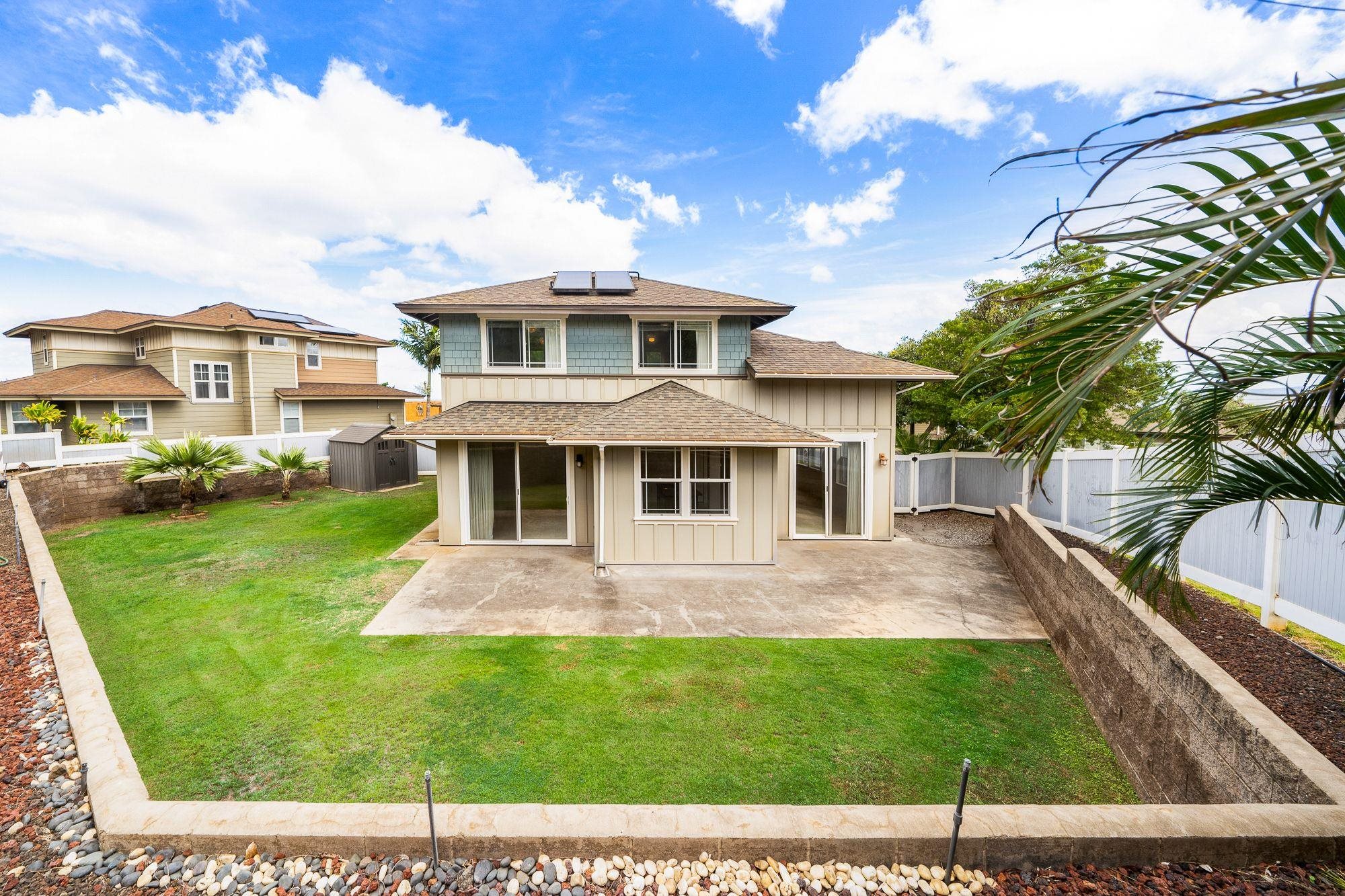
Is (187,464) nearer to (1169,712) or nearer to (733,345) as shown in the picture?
(733,345)

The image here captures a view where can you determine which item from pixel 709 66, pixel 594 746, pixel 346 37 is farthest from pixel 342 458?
pixel 709 66

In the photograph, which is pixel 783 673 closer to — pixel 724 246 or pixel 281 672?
pixel 281 672

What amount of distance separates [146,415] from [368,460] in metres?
10.1

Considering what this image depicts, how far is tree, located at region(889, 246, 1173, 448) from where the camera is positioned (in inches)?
436

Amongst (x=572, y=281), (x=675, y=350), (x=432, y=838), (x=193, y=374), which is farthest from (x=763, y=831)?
(x=193, y=374)

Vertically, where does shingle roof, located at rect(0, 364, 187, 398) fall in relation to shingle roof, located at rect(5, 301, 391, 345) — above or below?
below

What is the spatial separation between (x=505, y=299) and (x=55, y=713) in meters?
8.50

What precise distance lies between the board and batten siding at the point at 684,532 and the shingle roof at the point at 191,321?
1938 cm

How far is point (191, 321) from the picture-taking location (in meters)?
19.2

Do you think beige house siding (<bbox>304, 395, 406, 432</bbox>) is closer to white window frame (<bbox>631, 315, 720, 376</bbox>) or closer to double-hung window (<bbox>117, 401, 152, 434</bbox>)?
double-hung window (<bbox>117, 401, 152, 434</bbox>)

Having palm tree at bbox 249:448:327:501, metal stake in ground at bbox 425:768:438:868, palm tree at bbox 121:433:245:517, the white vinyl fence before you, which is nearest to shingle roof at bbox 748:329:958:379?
the white vinyl fence

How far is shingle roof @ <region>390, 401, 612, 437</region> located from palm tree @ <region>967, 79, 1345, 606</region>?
7.94 m

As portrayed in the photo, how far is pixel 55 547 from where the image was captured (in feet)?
31.7

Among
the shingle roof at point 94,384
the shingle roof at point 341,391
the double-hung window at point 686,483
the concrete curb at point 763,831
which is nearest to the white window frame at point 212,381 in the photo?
the shingle roof at point 94,384
